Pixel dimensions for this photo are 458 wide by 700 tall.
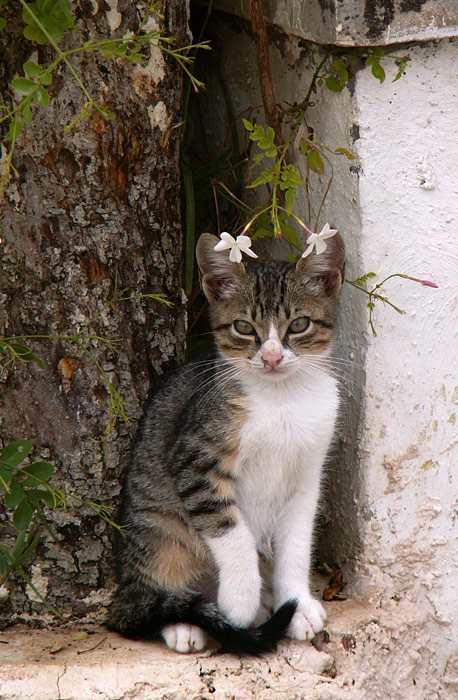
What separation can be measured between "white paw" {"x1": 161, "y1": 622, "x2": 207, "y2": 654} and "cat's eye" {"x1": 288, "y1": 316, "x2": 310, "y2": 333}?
1040mm

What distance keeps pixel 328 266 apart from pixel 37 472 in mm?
1155

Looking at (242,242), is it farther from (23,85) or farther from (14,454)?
(14,454)

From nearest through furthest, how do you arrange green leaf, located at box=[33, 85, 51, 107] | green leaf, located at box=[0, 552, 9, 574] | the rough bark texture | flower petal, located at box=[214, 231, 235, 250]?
green leaf, located at box=[33, 85, 51, 107] → flower petal, located at box=[214, 231, 235, 250] → green leaf, located at box=[0, 552, 9, 574] → the rough bark texture

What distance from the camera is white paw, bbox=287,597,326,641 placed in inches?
103

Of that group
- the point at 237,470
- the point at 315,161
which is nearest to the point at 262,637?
the point at 237,470

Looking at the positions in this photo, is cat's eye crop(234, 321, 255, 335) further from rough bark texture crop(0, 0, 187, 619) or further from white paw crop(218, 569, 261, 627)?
white paw crop(218, 569, 261, 627)

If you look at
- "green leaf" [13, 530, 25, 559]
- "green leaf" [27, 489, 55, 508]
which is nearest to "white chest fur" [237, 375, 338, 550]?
"green leaf" [27, 489, 55, 508]

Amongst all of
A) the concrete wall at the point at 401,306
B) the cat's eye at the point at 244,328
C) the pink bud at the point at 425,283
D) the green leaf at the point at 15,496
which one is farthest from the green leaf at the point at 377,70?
the green leaf at the point at 15,496

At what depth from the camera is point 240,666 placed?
256 cm

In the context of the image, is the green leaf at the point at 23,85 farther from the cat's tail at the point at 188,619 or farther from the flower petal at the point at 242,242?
the cat's tail at the point at 188,619

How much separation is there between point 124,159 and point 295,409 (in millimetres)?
1018

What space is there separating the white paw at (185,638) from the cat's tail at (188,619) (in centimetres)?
2

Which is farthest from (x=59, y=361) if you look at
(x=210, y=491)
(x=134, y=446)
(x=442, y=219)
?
(x=442, y=219)

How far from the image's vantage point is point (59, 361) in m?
2.73
